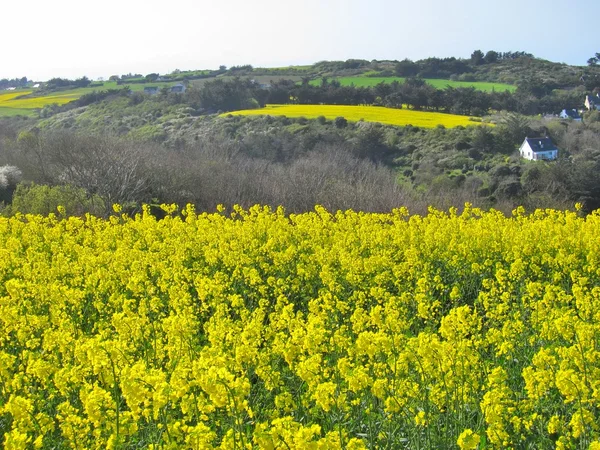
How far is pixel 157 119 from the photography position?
5575 cm

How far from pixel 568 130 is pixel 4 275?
51110mm

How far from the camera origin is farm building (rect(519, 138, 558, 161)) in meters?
45.8

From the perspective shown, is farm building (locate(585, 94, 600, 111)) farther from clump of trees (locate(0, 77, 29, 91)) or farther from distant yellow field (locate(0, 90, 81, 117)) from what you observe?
clump of trees (locate(0, 77, 29, 91))

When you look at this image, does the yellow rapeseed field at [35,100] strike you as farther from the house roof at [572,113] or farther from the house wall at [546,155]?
the house roof at [572,113]

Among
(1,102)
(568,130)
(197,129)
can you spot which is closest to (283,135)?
(197,129)

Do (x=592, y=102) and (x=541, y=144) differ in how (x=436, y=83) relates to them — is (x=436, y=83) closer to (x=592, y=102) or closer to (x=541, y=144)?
(x=592, y=102)

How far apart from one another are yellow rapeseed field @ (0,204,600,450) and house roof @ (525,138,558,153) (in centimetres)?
3629

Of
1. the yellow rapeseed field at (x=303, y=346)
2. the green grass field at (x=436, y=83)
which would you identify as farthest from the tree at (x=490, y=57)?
the yellow rapeseed field at (x=303, y=346)

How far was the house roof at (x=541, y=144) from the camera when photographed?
47.0m

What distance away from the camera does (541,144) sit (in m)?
48.1

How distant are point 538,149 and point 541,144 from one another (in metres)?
1.21

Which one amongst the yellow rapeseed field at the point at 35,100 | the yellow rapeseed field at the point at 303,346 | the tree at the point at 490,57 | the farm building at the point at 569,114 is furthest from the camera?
the tree at the point at 490,57

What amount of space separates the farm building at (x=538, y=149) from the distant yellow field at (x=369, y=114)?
804 cm

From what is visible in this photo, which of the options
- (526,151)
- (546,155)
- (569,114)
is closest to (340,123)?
(526,151)
